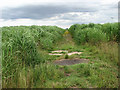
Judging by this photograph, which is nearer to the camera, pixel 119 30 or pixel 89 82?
pixel 89 82

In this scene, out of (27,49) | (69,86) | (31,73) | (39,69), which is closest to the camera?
(69,86)

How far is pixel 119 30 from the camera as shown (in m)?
14.2

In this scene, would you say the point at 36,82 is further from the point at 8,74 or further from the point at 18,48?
the point at 18,48

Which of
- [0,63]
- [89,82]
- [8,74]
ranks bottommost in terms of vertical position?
[89,82]

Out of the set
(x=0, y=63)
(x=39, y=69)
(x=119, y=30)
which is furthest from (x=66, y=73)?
(x=119, y=30)

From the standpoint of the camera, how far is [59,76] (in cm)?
512

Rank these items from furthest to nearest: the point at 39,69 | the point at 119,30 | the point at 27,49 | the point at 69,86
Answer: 1. the point at 119,30
2. the point at 27,49
3. the point at 39,69
4. the point at 69,86

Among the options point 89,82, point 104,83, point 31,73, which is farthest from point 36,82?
point 104,83

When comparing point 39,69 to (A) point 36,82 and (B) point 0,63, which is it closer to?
(A) point 36,82

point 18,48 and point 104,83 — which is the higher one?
point 18,48

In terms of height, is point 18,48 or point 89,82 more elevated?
point 18,48

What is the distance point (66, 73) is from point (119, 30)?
10.2 m

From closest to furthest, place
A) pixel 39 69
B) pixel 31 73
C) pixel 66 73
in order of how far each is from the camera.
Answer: pixel 31 73
pixel 39 69
pixel 66 73

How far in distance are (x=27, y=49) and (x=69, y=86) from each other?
2.48 metres
